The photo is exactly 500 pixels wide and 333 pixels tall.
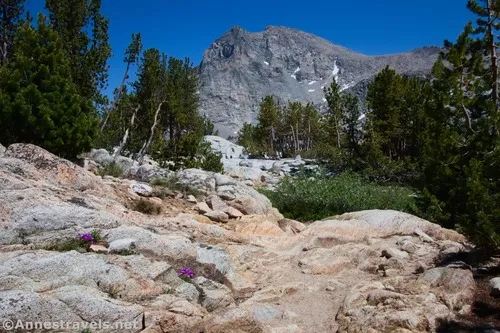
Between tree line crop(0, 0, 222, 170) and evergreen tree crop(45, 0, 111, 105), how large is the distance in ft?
0.16

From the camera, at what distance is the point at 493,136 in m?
9.91

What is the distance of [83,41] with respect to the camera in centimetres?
2073

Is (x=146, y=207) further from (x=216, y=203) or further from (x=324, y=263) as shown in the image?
(x=324, y=263)

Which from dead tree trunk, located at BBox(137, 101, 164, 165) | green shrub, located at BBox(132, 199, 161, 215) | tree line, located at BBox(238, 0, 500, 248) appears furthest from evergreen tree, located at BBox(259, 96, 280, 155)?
green shrub, located at BBox(132, 199, 161, 215)

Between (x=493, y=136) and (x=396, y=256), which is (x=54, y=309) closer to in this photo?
(x=396, y=256)

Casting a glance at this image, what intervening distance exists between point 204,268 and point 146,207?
12.2ft

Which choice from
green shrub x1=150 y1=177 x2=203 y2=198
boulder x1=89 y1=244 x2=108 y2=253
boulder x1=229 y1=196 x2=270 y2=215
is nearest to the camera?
boulder x1=89 y1=244 x2=108 y2=253

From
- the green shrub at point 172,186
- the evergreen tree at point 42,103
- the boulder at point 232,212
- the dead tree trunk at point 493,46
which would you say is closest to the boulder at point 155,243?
the boulder at point 232,212

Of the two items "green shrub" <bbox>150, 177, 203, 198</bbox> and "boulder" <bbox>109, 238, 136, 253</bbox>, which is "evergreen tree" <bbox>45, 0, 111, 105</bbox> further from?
"boulder" <bbox>109, 238, 136, 253</bbox>

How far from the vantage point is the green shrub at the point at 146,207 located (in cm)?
1013

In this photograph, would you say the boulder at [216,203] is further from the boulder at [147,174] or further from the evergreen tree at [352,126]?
the evergreen tree at [352,126]

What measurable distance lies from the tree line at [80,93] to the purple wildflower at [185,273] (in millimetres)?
7798

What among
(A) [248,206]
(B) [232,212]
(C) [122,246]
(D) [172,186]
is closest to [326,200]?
(A) [248,206]

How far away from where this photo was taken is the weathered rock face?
198 inches
